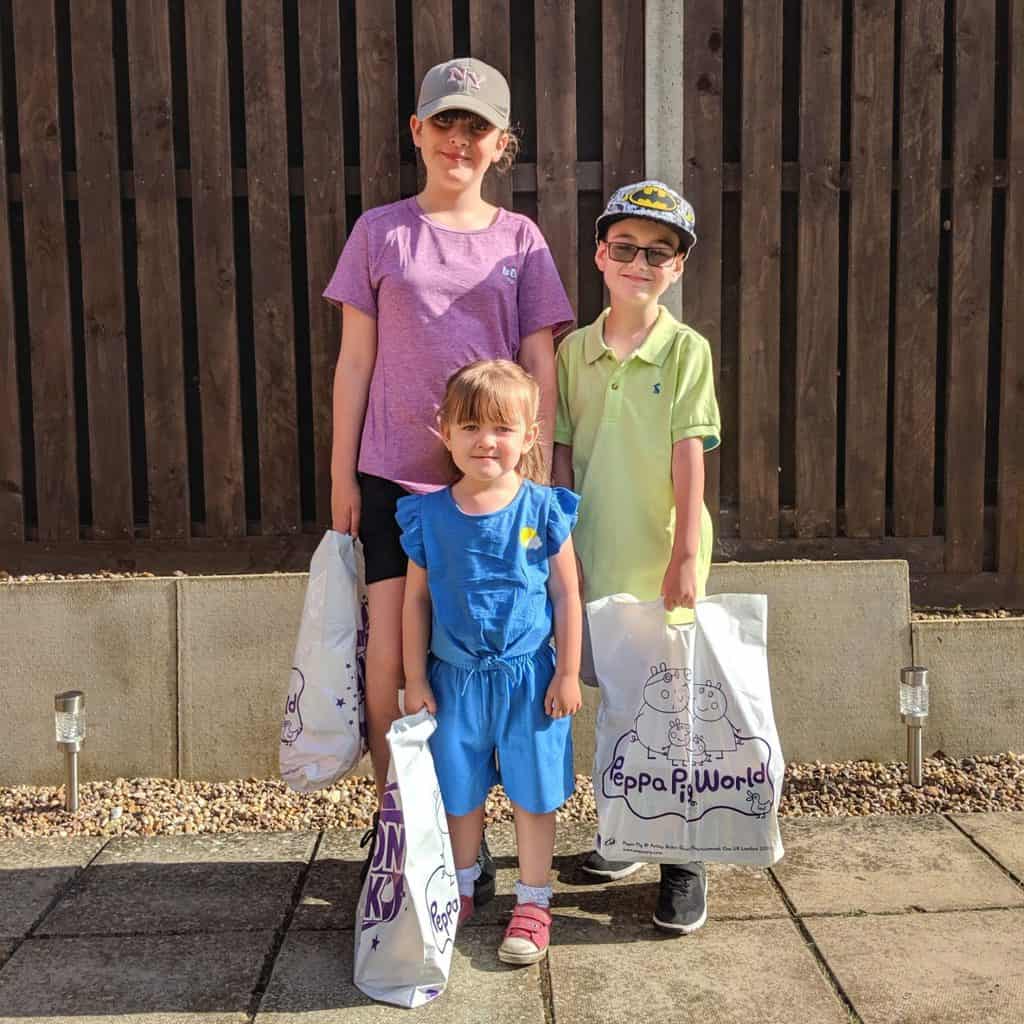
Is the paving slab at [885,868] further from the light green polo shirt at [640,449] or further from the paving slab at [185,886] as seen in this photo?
the paving slab at [185,886]

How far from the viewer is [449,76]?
2.86 metres

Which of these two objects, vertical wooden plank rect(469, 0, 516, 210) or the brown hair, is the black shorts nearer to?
the brown hair

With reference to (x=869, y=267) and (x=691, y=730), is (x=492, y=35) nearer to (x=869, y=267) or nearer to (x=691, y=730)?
(x=869, y=267)

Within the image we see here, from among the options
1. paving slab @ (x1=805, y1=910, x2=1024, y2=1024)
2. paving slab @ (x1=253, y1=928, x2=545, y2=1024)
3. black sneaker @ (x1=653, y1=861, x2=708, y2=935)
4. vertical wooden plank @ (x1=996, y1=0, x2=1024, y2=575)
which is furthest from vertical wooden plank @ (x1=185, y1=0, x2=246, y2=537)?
vertical wooden plank @ (x1=996, y1=0, x2=1024, y2=575)

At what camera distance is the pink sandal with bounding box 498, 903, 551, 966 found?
2.69m

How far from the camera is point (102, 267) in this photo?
429cm

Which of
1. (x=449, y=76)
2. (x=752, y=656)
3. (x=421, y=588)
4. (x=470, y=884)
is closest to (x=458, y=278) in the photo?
(x=449, y=76)

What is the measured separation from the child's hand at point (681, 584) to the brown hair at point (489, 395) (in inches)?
19.7

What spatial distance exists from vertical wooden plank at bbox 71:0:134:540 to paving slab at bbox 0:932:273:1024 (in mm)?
1919

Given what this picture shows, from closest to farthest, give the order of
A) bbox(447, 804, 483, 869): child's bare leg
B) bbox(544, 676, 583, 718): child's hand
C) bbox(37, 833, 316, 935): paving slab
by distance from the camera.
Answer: bbox(544, 676, 583, 718): child's hand, bbox(447, 804, 483, 869): child's bare leg, bbox(37, 833, 316, 935): paving slab

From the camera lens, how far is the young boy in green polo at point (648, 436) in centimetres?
284

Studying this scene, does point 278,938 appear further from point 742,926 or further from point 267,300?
point 267,300

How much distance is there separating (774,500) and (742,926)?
1886 millimetres

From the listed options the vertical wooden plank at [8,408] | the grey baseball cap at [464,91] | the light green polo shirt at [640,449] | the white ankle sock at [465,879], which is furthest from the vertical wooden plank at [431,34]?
the white ankle sock at [465,879]
